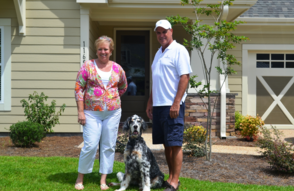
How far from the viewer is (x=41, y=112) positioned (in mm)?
6676

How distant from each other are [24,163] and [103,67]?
87.8 inches

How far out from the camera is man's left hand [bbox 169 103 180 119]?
10.9 feet

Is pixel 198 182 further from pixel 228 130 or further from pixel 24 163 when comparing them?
pixel 228 130

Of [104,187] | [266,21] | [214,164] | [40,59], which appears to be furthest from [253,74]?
[104,187]

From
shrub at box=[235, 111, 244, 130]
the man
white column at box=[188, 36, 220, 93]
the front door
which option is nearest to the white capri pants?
the man

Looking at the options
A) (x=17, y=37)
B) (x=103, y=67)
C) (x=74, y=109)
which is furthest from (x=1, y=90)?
(x=103, y=67)

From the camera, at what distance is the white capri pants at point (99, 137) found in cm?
351

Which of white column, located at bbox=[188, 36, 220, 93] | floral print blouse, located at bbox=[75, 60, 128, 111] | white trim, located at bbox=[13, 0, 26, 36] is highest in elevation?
white trim, located at bbox=[13, 0, 26, 36]

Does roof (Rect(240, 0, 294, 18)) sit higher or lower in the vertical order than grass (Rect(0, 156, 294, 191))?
higher

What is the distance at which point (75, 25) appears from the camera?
721 cm

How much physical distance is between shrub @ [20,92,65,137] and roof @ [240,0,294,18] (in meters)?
5.64

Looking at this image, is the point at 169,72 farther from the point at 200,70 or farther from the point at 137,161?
the point at 200,70

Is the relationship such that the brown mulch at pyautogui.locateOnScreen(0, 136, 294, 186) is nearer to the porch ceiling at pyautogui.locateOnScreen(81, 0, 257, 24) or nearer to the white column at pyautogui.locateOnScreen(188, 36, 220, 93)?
the white column at pyautogui.locateOnScreen(188, 36, 220, 93)

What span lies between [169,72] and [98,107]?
89 cm
